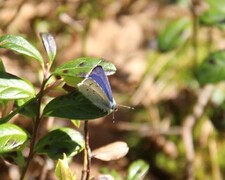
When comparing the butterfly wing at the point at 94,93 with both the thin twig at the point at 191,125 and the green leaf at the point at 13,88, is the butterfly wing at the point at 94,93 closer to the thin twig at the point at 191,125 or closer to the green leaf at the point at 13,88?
the green leaf at the point at 13,88

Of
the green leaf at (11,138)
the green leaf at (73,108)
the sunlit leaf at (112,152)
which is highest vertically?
the green leaf at (73,108)

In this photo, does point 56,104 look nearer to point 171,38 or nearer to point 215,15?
point 215,15

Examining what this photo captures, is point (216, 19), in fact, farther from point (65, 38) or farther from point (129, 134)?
point (65, 38)

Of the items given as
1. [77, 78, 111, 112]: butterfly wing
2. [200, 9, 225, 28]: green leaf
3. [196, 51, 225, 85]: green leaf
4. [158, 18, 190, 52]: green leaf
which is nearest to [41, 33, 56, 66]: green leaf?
[77, 78, 111, 112]: butterfly wing

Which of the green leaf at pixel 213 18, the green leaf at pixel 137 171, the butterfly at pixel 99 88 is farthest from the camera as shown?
the green leaf at pixel 213 18

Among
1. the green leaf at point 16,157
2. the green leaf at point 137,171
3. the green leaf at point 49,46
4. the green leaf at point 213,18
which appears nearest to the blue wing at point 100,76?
the green leaf at point 49,46

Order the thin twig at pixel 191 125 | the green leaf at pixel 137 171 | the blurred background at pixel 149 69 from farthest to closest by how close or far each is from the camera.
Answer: the blurred background at pixel 149 69 < the thin twig at pixel 191 125 < the green leaf at pixel 137 171

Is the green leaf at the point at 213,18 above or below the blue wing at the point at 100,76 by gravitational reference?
below

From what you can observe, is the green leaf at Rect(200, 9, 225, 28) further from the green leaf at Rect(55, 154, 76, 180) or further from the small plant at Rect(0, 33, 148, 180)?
the green leaf at Rect(55, 154, 76, 180)

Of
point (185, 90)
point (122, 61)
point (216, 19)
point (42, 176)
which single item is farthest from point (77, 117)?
point (122, 61)
